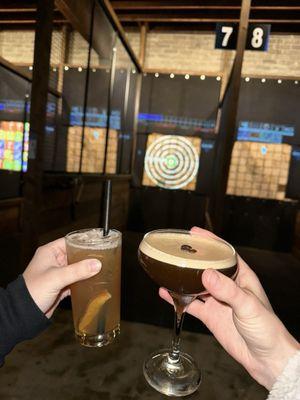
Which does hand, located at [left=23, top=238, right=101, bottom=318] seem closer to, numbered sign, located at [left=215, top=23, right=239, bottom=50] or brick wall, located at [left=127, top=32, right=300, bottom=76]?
numbered sign, located at [left=215, top=23, right=239, bottom=50]

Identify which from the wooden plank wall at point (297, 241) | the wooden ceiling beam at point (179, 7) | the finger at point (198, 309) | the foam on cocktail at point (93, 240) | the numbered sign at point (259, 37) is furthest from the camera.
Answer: the wooden plank wall at point (297, 241)

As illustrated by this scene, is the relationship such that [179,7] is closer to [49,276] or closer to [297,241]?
[297,241]

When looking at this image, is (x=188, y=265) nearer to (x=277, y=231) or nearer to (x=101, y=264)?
(x=101, y=264)

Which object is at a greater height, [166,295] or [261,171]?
[261,171]

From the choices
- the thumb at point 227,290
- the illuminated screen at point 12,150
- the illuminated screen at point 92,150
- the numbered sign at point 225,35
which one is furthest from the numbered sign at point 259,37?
the illuminated screen at point 92,150

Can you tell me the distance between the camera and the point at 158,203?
581 centimetres

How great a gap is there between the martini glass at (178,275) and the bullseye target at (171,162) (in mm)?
5040

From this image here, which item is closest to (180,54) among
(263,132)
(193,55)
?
(193,55)

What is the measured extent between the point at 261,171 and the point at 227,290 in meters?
5.22

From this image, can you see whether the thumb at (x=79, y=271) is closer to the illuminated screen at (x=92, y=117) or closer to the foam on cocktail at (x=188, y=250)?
the foam on cocktail at (x=188, y=250)

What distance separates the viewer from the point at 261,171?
18.0ft

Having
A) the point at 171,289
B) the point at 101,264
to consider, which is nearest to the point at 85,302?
the point at 101,264

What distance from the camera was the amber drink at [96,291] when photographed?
75 centimetres

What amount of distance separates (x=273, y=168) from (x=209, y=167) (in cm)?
110
